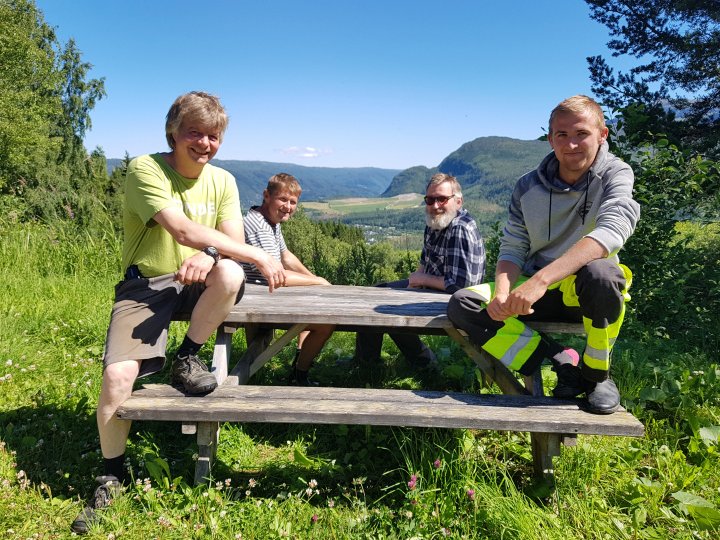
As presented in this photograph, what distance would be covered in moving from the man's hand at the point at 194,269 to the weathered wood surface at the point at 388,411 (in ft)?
1.67

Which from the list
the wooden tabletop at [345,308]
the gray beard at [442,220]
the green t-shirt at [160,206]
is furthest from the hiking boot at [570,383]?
the green t-shirt at [160,206]

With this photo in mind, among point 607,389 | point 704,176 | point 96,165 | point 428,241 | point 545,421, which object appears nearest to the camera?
point 545,421

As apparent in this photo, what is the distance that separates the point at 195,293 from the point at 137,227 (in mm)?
427

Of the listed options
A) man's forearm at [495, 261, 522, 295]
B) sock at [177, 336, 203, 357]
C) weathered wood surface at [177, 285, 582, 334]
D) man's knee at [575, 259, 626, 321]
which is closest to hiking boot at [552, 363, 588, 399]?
weathered wood surface at [177, 285, 582, 334]

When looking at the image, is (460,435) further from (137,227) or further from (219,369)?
(137,227)

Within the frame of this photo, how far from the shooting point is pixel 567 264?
233 centimetres

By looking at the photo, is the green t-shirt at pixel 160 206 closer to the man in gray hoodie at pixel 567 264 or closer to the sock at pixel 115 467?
the sock at pixel 115 467

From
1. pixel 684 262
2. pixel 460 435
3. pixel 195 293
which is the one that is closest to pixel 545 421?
pixel 460 435

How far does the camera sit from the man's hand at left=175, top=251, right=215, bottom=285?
97.5 inches

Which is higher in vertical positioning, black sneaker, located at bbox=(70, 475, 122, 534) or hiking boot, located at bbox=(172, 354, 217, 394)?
hiking boot, located at bbox=(172, 354, 217, 394)

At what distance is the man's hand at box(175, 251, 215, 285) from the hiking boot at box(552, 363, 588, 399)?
1687 mm

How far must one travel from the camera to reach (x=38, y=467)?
8.84ft

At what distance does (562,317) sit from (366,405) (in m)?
1.13

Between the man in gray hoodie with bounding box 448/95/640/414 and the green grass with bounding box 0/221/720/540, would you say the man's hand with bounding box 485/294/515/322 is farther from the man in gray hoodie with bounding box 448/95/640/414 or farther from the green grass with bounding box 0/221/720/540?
the green grass with bounding box 0/221/720/540
